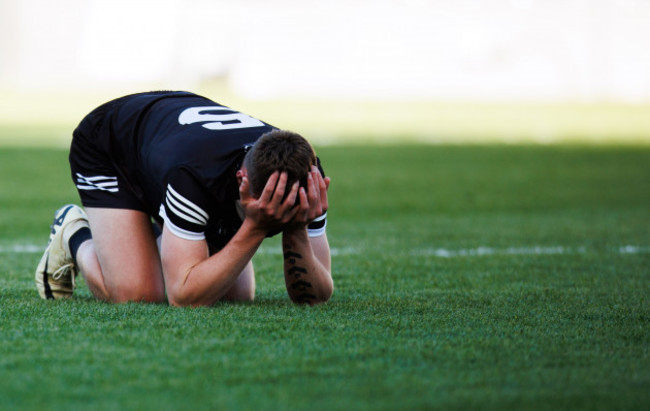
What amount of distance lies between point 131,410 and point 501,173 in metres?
8.87

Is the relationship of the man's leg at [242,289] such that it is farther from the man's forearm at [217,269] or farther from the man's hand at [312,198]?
the man's hand at [312,198]

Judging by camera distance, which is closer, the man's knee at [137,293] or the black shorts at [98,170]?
the man's knee at [137,293]

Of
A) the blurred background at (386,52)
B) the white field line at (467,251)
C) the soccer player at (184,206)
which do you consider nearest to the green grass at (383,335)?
the white field line at (467,251)

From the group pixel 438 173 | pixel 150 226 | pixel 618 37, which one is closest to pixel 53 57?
pixel 618 37

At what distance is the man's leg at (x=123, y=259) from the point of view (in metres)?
3.81

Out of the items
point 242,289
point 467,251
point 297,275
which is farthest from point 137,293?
point 467,251

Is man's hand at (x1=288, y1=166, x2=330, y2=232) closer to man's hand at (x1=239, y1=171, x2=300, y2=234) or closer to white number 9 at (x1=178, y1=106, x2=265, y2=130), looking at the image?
man's hand at (x1=239, y1=171, x2=300, y2=234)

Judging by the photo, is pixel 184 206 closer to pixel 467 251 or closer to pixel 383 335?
pixel 383 335

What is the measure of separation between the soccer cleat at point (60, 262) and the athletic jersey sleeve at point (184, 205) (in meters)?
0.85

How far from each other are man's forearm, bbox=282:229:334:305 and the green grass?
7cm

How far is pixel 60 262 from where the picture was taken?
403 cm

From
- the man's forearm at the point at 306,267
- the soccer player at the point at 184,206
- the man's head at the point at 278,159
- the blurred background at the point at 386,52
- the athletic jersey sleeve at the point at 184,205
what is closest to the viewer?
the man's head at the point at 278,159

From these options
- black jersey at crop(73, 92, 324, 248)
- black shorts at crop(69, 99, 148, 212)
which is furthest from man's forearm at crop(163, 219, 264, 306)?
black shorts at crop(69, 99, 148, 212)

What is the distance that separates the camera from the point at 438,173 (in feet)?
35.5
